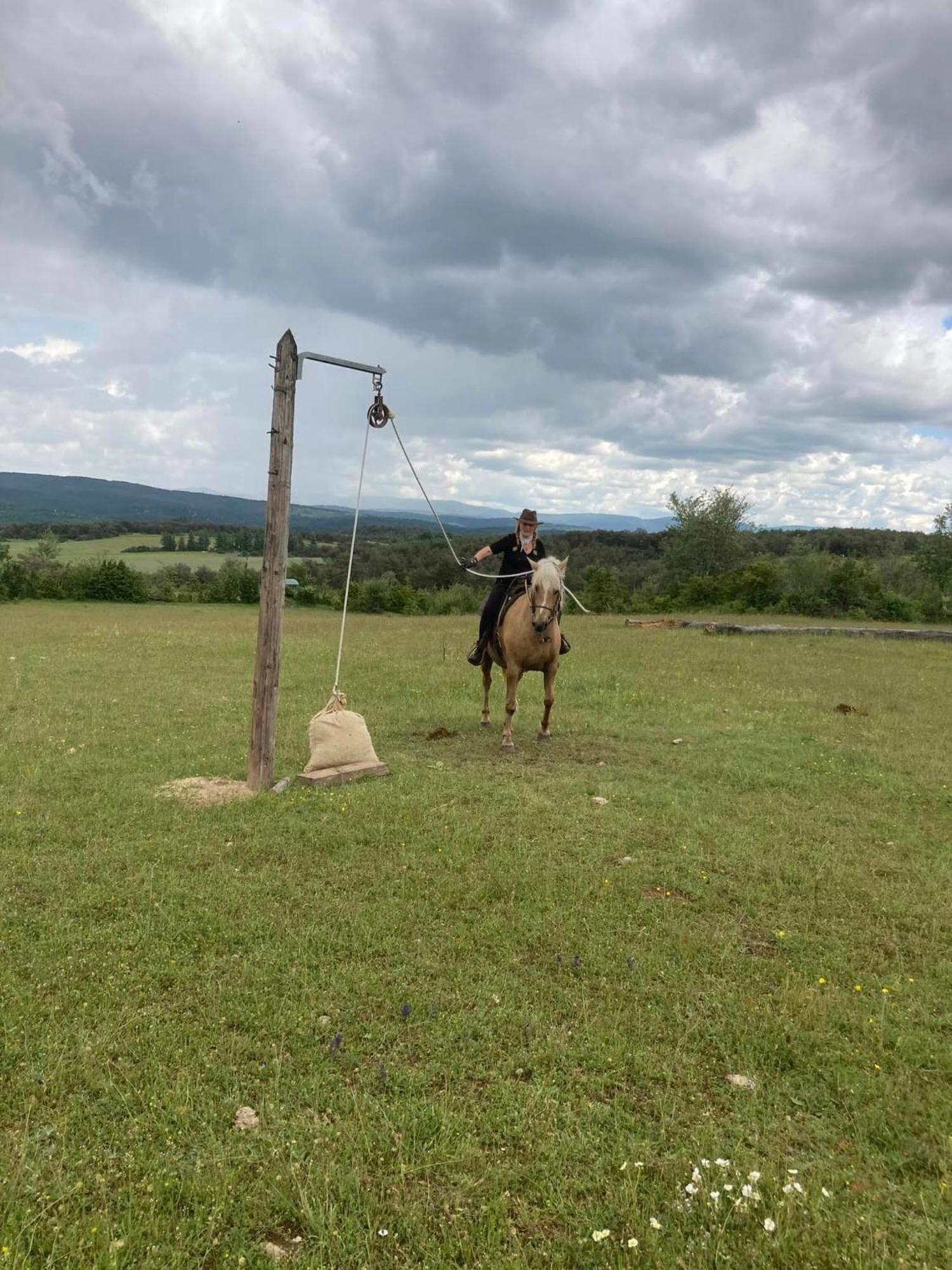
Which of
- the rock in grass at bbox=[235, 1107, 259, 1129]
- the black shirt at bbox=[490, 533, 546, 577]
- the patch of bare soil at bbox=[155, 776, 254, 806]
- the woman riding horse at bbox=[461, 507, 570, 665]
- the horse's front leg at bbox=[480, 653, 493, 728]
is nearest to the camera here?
the rock in grass at bbox=[235, 1107, 259, 1129]

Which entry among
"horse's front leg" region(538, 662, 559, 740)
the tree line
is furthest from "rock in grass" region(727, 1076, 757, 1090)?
the tree line

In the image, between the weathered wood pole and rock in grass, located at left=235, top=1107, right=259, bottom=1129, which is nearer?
rock in grass, located at left=235, top=1107, right=259, bottom=1129

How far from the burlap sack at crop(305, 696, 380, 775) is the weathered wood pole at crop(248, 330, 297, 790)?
0.54 m

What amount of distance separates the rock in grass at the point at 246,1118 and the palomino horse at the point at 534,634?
268 inches

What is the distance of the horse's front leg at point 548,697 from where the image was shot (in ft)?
34.3

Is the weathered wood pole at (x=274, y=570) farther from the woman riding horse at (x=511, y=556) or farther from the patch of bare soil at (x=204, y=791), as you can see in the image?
the woman riding horse at (x=511, y=556)

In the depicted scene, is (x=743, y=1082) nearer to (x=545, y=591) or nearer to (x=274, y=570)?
(x=274, y=570)

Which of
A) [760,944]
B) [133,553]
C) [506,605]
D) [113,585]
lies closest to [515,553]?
[506,605]

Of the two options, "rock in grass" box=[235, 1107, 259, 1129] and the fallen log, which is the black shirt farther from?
the fallen log

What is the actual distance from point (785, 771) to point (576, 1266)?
777cm

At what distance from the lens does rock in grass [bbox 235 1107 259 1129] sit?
11.1ft

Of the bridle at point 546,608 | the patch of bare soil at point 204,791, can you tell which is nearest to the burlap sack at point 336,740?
the patch of bare soil at point 204,791

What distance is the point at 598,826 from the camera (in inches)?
288

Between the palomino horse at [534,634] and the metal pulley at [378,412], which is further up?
the metal pulley at [378,412]
